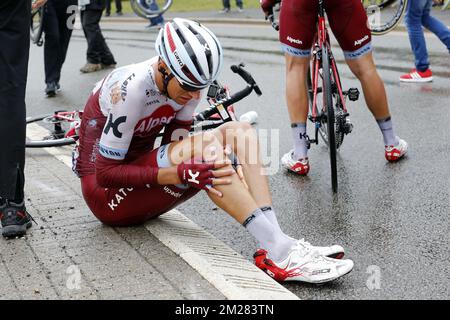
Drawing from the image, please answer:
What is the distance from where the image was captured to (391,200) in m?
5.12

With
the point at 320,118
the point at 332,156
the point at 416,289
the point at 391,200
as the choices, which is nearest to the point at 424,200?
the point at 391,200

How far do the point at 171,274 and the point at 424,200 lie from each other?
2.06 meters

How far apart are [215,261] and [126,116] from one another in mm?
879

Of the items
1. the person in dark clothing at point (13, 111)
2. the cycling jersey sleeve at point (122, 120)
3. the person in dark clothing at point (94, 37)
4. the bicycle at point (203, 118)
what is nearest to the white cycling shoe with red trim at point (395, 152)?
the bicycle at point (203, 118)

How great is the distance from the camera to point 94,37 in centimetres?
1191

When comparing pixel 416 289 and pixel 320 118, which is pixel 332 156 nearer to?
pixel 320 118

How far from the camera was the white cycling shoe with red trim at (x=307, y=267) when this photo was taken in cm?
373

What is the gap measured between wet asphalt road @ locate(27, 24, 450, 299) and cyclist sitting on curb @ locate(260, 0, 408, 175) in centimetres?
17

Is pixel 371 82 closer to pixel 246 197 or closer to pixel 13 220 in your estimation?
pixel 246 197

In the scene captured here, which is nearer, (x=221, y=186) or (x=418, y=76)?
(x=221, y=186)

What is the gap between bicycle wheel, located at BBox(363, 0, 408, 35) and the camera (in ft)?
26.2

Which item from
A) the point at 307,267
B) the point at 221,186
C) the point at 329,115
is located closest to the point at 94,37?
the point at 329,115

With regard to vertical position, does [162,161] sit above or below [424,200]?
above

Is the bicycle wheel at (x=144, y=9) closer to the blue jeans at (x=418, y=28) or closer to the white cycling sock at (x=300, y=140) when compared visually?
the blue jeans at (x=418, y=28)
